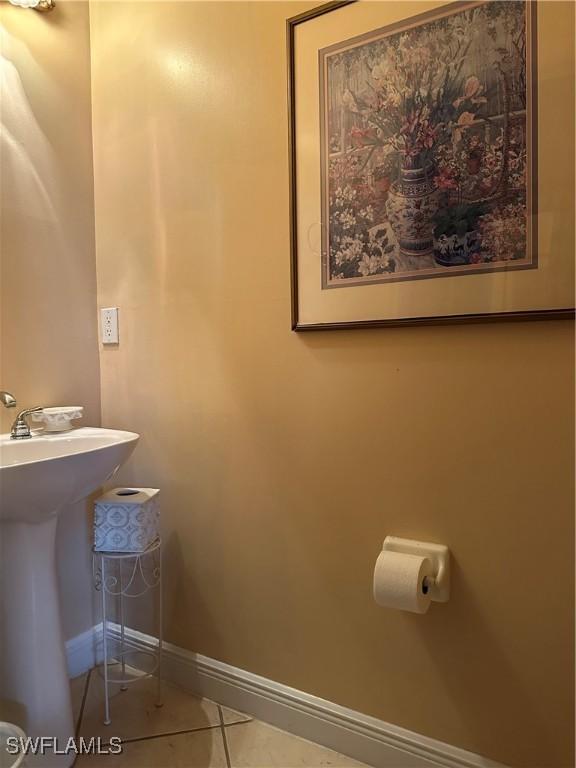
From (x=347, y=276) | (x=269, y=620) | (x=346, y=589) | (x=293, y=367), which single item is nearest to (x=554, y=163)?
(x=347, y=276)

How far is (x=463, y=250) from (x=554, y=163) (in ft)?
0.72

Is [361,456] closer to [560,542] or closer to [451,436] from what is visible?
[451,436]

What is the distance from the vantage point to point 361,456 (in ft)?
3.92

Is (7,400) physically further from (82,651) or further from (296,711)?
(296,711)

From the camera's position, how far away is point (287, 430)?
129 centimetres

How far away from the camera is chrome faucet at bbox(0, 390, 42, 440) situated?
126 cm

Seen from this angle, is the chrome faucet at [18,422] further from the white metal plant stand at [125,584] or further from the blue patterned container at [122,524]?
the white metal plant stand at [125,584]

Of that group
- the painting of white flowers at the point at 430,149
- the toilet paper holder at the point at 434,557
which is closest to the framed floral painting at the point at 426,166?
the painting of white flowers at the point at 430,149

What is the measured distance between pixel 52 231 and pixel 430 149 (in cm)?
112

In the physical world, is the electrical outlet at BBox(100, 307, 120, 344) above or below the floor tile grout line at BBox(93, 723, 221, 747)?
above

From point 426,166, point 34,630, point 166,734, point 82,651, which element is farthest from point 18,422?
point 426,166

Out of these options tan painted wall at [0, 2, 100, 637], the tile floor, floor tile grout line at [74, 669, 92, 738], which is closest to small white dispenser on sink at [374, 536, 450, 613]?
the tile floor

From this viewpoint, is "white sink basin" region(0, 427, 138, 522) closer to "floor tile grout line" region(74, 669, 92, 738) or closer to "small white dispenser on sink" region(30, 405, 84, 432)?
"small white dispenser on sink" region(30, 405, 84, 432)

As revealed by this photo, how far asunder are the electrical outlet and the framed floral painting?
0.67 metres
